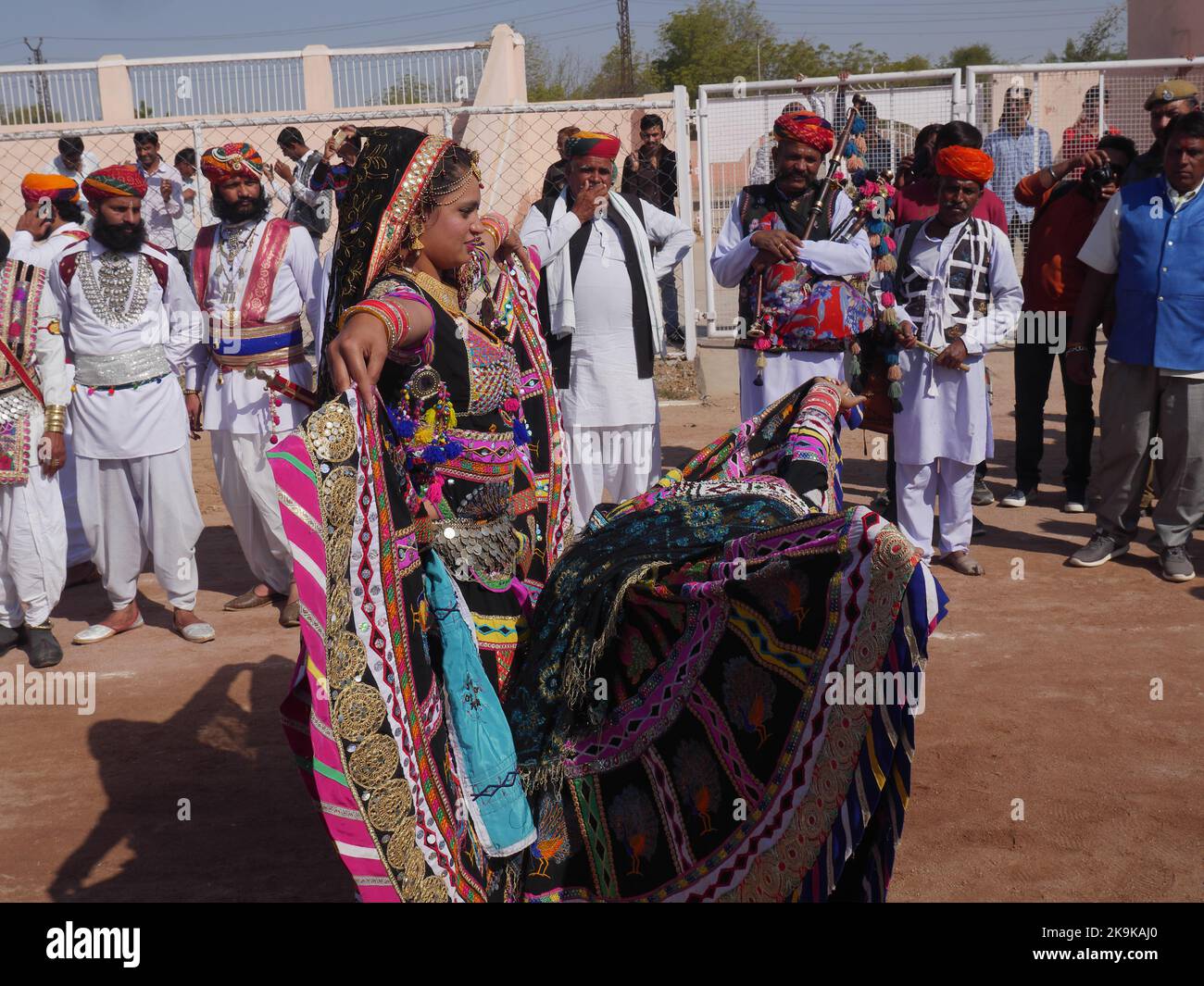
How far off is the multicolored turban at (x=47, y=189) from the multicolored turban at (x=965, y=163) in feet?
19.3

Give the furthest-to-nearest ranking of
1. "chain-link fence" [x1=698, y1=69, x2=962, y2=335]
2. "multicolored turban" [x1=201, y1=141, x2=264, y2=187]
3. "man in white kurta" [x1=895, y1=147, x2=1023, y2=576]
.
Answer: "chain-link fence" [x1=698, y1=69, x2=962, y2=335]
"man in white kurta" [x1=895, y1=147, x2=1023, y2=576]
"multicolored turban" [x1=201, y1=141, x2=264, y2=187]

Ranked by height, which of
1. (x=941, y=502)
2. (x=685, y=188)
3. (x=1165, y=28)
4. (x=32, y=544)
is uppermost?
(x=1165, y=28)

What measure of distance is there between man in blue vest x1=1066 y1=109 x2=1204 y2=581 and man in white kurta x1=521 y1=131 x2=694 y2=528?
2.42m

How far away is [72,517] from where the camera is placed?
8039 millimetres

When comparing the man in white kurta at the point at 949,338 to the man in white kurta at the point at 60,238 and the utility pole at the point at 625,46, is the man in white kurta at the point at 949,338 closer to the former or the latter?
the man in white kurta at the point at 60,238

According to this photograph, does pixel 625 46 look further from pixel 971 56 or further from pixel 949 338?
pixel 949 338

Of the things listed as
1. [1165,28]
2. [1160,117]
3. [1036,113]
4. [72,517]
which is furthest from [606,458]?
[1165,28]

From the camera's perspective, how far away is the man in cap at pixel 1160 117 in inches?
291

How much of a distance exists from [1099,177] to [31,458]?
646cm

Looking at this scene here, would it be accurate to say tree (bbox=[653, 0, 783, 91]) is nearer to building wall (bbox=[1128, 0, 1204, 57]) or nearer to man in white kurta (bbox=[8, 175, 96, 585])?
building wall (bbox=[1128, 0, 1204, 57])

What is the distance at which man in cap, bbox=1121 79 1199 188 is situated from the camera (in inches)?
291

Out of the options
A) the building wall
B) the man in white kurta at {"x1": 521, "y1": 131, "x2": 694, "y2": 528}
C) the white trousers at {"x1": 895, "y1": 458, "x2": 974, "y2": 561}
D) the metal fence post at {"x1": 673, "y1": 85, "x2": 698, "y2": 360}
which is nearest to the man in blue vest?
the white trousers at {"x1": 895, "y1": 458, "x2": 974, "y2": 561}

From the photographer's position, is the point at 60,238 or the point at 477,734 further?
the point at 60,238
